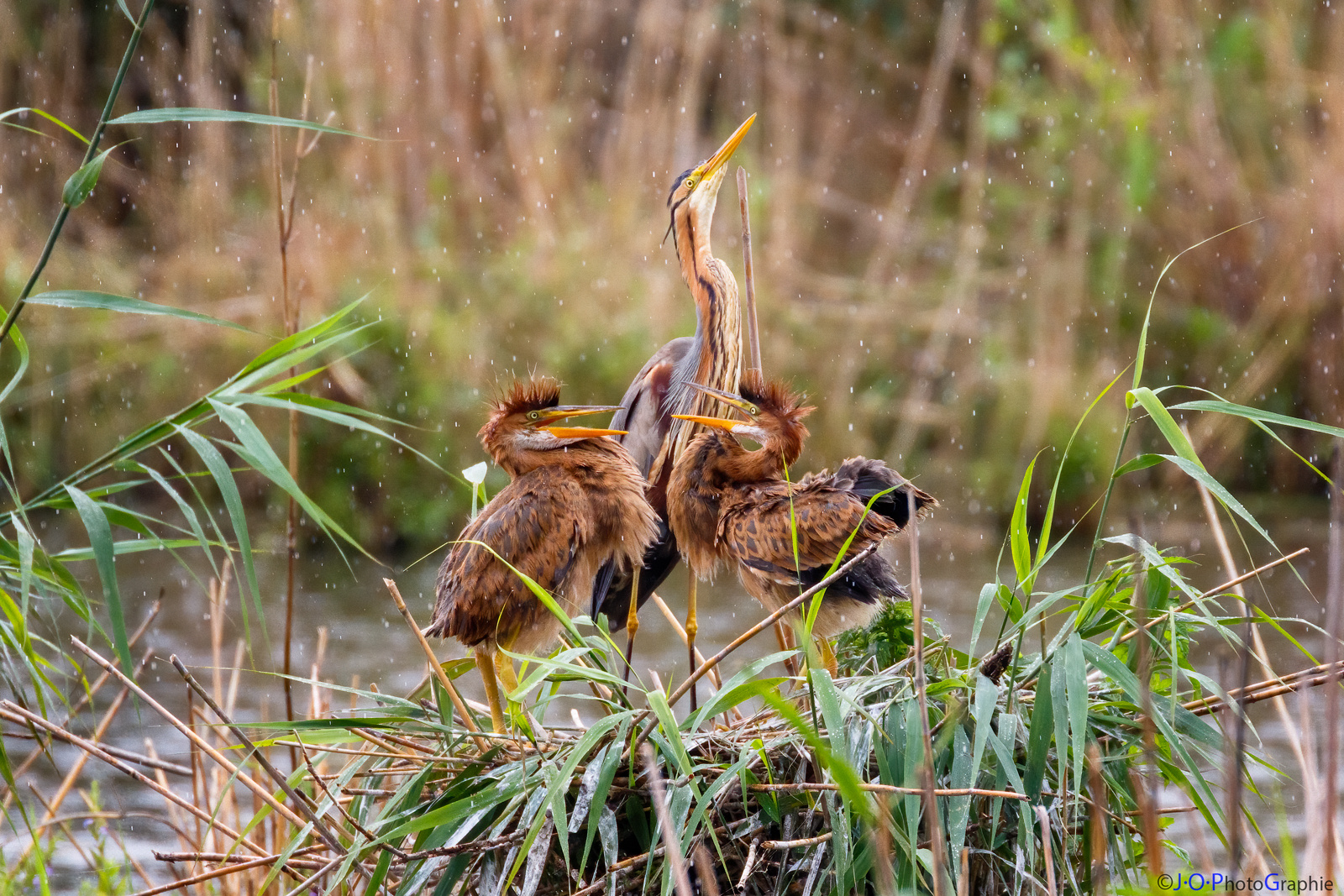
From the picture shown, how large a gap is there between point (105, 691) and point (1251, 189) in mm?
7398

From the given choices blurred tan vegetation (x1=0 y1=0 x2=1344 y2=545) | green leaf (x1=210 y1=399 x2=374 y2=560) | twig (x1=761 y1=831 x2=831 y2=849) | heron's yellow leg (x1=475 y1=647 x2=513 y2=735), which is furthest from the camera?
blurred tan vegetation (x1=0 y1=0 x2=1344 y2=545)

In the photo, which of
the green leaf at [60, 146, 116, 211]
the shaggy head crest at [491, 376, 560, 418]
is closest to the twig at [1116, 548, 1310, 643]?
the shaggy head crest at [491, 376, 560, 418]

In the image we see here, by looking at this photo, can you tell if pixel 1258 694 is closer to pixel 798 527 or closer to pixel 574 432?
pixel 798 527

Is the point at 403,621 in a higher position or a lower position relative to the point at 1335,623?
lower

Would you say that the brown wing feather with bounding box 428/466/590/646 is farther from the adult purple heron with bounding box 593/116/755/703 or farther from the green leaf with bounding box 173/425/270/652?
the adult purple heron with bounding box 593/116/755/703

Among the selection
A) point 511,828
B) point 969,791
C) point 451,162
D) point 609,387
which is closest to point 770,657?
point 969,791

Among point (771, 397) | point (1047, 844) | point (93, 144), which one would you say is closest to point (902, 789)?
point (1047, 844)

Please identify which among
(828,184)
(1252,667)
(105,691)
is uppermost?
(828,184)

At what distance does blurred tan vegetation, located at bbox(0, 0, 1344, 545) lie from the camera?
840 centimetres

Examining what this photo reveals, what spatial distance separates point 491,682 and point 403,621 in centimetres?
485

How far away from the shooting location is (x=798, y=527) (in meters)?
2.87

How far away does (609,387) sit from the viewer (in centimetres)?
854

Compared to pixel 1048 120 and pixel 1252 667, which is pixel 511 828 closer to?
pixel 1252 667

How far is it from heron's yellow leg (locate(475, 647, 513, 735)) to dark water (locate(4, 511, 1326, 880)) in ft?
9.00
